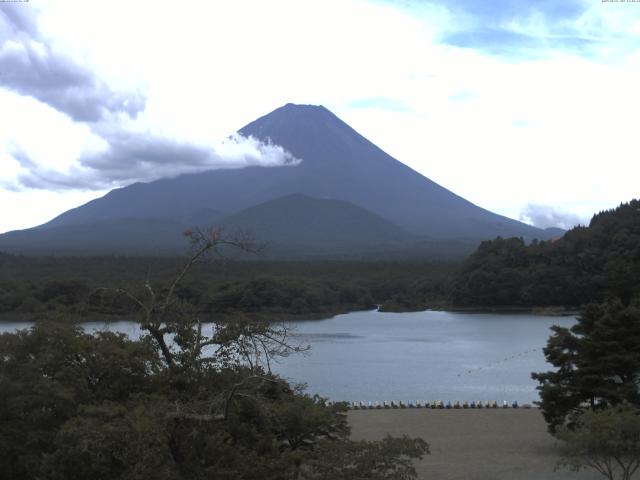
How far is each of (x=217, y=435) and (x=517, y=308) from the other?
1628 inches

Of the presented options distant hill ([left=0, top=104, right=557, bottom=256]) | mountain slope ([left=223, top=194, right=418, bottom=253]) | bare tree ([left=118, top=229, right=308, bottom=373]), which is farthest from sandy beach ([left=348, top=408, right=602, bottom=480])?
distant hill ([left=0, top=104, right=557, bottom=256])

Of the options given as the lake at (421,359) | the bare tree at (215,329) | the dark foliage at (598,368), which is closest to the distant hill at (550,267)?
the lake at (421,359)

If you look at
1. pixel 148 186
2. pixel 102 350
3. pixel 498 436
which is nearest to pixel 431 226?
pixel 148 186

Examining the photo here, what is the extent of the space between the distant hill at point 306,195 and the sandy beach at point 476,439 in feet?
248

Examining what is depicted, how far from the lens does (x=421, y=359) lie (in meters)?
23.6

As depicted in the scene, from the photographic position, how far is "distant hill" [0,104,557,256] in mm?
95250

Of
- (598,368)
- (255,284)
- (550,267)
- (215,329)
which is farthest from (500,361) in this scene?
(550,267)

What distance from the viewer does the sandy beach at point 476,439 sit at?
32.2 ft

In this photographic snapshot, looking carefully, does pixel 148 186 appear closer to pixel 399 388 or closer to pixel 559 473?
pixel 399 388

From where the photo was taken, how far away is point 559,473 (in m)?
9.66

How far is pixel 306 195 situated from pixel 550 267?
203ft

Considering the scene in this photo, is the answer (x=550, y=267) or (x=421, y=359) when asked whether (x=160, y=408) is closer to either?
(x=421, y=359)

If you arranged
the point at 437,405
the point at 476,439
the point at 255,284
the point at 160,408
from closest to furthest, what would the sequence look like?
the point at 160,408, the point at 476,439, the point at 437,405, the point at 255,284

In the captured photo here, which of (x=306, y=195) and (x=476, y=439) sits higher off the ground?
(x=306, y=195)
